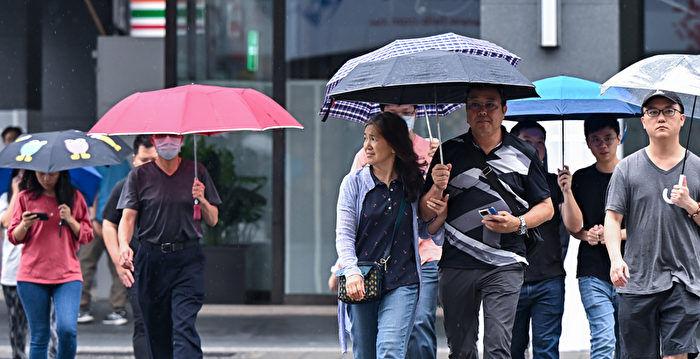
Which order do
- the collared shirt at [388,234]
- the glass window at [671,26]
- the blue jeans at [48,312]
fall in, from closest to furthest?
the collared shirt at [388,234], the blue jeans at [48,312], the glass window at [671,26]

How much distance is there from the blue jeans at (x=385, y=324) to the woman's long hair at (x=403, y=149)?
53 centimetres

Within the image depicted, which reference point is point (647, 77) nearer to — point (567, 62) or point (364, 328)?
point (364, 328)

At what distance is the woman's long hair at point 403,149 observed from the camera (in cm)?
594

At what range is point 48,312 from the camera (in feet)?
25.1

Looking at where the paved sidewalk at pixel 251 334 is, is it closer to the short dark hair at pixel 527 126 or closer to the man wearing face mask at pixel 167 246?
the man wearing face mask at pixel 167 246

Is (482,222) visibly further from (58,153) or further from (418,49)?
(58,153)

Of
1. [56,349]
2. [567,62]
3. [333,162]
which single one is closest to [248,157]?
[333,162]

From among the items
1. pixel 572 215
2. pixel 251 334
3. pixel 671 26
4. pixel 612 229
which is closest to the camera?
pixel 612 229

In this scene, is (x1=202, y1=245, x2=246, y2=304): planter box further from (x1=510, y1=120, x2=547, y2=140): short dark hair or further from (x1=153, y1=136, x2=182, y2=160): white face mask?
(x1=510, y1=120, x2=547, y2=140): short dark hair

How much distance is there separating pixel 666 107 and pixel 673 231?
0.65 meters

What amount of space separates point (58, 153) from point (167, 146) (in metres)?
0.83

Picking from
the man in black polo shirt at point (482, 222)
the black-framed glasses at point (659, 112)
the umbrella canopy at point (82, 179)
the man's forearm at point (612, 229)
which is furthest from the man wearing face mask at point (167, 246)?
the black-framed glasses at point (659, 112)

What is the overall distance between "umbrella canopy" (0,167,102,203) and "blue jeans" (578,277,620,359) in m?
3.76

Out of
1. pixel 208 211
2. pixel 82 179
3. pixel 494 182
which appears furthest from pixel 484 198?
pixel 82 179
